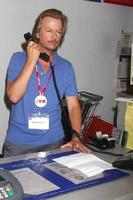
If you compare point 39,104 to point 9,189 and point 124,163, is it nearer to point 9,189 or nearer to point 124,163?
point 124,163

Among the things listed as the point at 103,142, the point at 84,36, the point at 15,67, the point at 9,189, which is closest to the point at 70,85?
the point at 15,67

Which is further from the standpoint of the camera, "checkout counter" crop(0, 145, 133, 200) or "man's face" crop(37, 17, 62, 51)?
"man's face" crop(37, 17, 62, 51)

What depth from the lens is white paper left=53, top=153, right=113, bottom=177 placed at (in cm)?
133

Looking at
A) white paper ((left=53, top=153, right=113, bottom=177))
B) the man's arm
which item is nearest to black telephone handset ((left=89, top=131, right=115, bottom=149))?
white paper ((left=53, top=153, right=113, bottom=177))

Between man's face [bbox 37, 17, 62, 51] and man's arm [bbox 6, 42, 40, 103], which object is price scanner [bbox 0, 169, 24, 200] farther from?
man's face [bbox 37, 17, 62, 51]

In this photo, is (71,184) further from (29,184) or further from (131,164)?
(131,164)

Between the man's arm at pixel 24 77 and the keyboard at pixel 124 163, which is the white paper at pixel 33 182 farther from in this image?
the man's arm at pixel 24 77

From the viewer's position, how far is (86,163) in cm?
141

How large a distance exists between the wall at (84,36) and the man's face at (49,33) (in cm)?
33

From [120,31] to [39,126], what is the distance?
1.42 metres

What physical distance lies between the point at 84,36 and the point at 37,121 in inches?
41.1

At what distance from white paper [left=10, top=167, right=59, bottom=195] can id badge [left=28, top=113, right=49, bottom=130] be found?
668 mm

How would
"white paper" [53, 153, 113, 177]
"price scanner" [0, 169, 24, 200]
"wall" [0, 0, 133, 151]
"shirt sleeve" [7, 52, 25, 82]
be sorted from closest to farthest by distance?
"price scanner" [0, 169, 24, 200] → "white paper" [53, 153, 113, 177] → "shirt sleeve" [7, 52, 25, 82] → "wall" [0, 0, 133, 151]

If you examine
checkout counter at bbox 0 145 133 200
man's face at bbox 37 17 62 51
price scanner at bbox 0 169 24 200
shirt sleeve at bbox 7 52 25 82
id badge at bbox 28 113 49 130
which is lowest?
checkout counter at bbox 0 145 133 200
